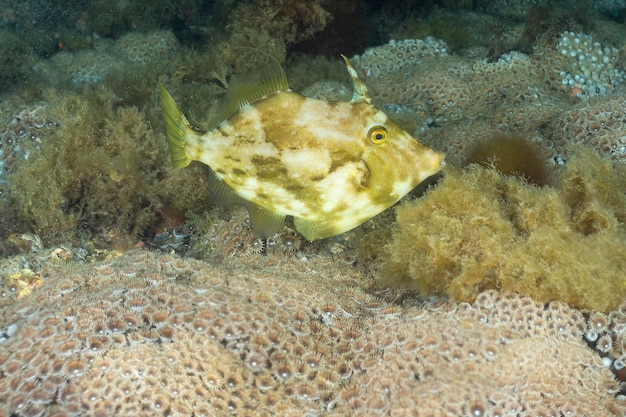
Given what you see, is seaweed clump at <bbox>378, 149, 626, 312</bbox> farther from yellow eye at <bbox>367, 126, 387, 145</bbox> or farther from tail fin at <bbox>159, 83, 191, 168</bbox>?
tail fin at <bbox>159, 83, 191, 168</bbox>

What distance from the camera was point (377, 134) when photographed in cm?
286

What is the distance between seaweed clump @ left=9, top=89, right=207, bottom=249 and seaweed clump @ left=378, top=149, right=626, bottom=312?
2.30m

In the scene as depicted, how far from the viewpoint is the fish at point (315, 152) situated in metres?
2.89

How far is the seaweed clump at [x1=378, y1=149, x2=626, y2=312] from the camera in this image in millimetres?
2723

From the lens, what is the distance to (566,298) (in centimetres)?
279

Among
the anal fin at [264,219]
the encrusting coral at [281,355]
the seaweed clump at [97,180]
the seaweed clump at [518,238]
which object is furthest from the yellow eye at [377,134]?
the seaweed clump at [97,180]

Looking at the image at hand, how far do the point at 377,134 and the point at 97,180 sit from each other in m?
2.79

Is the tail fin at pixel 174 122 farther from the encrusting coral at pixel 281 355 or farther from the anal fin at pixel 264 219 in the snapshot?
the encrusting coral at pixel 281 355

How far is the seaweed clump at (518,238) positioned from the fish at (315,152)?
0.31 m

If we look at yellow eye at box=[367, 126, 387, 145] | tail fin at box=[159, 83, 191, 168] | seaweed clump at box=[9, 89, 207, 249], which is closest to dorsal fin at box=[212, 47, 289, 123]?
tail fin at box=[159, 83, 191, 168]

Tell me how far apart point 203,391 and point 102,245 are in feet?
8.16

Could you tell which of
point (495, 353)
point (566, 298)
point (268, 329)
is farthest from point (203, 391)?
point (566, 298)

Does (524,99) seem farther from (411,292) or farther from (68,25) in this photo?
(68,25)

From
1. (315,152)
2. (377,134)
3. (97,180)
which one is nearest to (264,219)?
(315,152)
